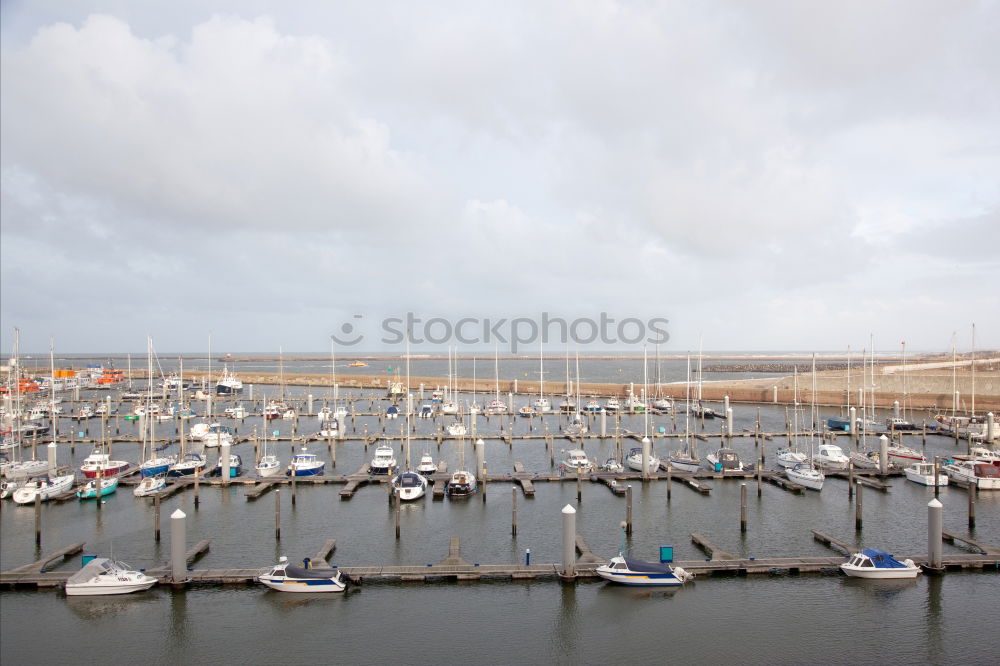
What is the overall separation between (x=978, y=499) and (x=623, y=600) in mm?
27560

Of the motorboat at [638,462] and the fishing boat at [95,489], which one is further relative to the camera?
the motorboat at [638,462]

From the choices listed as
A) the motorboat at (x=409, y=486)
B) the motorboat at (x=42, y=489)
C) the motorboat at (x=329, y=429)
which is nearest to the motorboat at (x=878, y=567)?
the motorboat at (x=409, y=486)

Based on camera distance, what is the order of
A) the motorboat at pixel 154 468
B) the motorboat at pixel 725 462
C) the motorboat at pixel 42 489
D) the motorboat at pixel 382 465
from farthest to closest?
1. the motorboat at pixel 725 462
2. the motorboat at pixel 382 465
3. the motorboat at pixel 154 468
4. the motorboat at pixel 42 489

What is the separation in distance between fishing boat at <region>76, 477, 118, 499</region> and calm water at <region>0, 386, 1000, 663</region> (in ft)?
12.0

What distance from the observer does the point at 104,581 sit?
2333cm

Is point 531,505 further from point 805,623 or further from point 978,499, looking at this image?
point 978,499

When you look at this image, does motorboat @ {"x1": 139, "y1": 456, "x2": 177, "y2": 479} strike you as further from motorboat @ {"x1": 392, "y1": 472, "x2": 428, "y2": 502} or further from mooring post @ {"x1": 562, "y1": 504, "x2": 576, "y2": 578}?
mooring post @ {"x1": 562, "y1": 504, "x2": 576, "y2": 578}

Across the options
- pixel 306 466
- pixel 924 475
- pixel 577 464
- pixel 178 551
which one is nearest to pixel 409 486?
pixel 306 466

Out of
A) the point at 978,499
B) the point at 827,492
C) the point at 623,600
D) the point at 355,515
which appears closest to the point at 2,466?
the point at 355,515

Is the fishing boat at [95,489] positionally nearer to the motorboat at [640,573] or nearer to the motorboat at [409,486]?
the motorboat at [409,486]

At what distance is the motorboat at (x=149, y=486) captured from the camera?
38.8 m

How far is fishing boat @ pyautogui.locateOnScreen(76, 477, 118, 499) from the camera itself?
37.8 meters

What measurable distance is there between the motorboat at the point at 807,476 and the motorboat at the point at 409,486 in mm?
23449

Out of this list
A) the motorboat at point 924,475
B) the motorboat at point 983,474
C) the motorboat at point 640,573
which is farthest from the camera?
the motorboat at point 924,475
